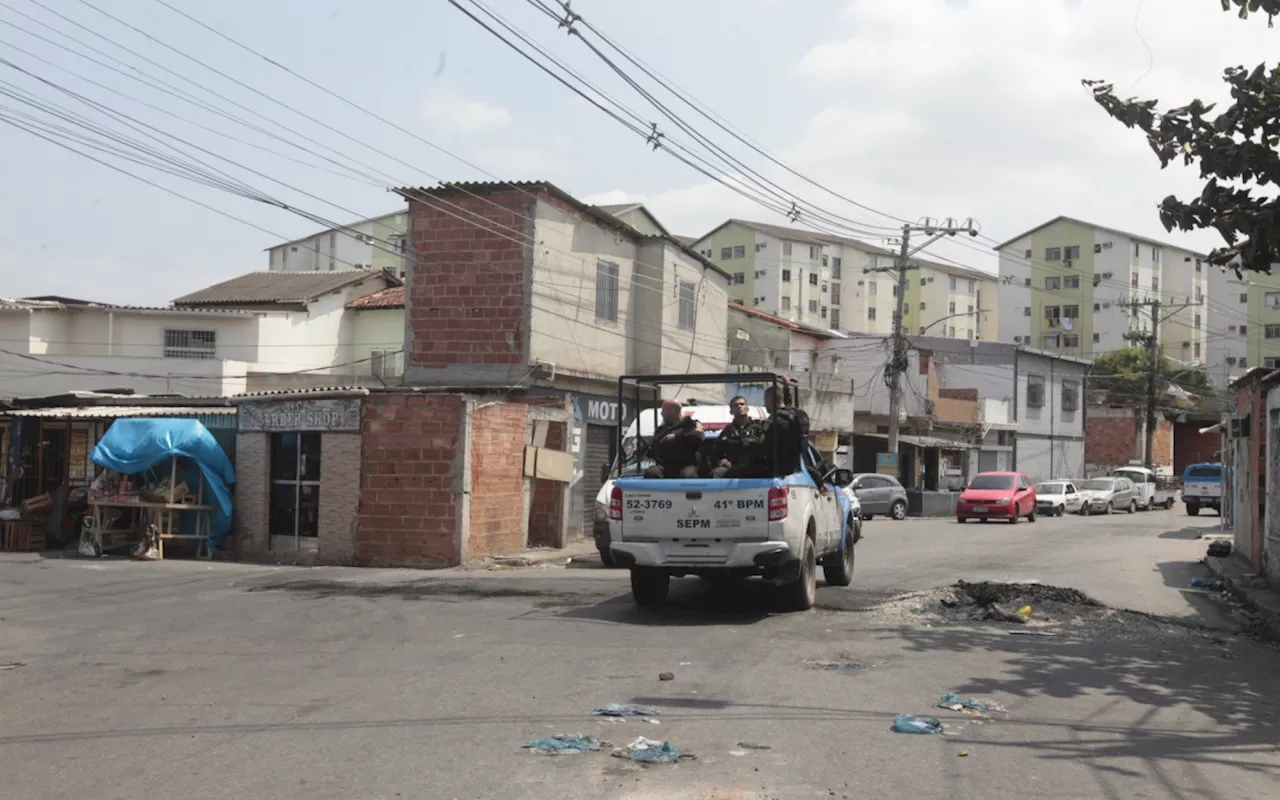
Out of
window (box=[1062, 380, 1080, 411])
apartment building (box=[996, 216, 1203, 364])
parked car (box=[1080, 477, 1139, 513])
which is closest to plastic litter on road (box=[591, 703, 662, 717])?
parked car (box=[1080, 477, 1139, 513])

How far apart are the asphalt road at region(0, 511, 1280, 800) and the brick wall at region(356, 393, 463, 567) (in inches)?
153

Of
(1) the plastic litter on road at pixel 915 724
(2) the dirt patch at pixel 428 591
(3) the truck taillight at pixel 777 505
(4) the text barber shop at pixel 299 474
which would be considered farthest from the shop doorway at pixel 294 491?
(1) the plastic litter on road at pixel 915 724

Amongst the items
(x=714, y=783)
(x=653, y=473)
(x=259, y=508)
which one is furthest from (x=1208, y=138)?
(x=259, y=508)

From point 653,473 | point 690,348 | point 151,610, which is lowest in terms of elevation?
point 151,610

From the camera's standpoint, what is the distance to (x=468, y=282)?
24.9 meters

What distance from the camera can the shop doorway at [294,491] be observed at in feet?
63.7

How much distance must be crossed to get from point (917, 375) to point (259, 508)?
1559 inches

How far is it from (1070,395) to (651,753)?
61985 mm

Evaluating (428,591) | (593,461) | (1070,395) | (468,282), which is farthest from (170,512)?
(1070,395)

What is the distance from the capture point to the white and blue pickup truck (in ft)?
36.3

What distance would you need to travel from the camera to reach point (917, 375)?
53469mm

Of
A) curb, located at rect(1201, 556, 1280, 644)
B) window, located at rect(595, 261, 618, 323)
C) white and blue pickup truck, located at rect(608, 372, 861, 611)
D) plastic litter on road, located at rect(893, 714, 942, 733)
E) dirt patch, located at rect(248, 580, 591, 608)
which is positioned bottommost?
dirt patch, located at rect(248, 580, 591, 608)

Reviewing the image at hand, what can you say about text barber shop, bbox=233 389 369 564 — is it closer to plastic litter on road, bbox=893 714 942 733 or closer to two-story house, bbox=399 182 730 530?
two-story house, bbox=399 182 730 530

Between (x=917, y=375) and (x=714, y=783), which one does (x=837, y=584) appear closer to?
(x=714, y=783)
